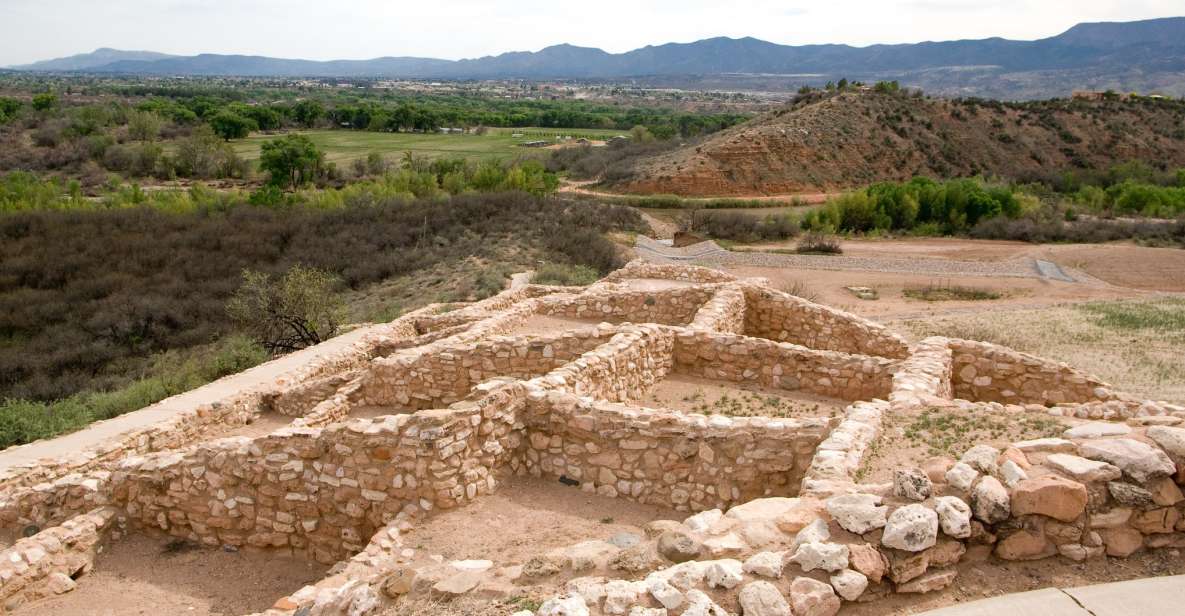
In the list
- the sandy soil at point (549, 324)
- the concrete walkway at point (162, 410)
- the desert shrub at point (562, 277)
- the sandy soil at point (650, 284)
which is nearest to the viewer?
the concrete walkway at point (162, 410)

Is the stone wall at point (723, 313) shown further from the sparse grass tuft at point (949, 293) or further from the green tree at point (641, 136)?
the green tree at point (641, 136)

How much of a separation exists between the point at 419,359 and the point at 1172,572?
7.98 metres

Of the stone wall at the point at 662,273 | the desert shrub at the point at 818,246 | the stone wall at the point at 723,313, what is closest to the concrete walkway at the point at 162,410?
the stone wall at the point at 662,273

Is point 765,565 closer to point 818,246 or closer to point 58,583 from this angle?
point 58,583

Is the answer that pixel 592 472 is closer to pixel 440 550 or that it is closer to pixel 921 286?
pixel 440 550

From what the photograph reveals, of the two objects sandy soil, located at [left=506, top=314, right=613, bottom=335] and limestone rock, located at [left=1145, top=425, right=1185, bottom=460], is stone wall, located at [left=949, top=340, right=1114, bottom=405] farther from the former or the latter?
sandy soil, located at [left=506, top=314, right=613, bottom=335]

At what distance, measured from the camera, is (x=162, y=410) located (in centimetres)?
1027

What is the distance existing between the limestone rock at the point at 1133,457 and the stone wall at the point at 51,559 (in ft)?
25.1

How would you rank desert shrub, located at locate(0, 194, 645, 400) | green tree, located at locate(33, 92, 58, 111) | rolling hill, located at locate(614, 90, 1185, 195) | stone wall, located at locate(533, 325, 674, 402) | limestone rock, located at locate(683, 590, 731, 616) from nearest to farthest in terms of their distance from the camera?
limestone rock, located at locate(683, 590, 731, 616)
stone wall, located at locate(533, 325, 674, 402)
desert shrub, located at locate(0, 194, 645, 400)
rolling hill, located at locate(614, 90, 1185, 195)
green tree, located at locate(33, 92, 58, 111)

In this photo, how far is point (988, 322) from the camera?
17375mm

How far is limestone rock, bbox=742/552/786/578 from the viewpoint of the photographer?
157 inches

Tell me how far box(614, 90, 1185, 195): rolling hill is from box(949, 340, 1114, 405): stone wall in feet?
149

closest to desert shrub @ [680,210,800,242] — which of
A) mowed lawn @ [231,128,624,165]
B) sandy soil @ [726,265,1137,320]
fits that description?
sandy soil @ [726,265,1137,320]

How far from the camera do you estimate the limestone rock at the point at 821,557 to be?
401 cm
